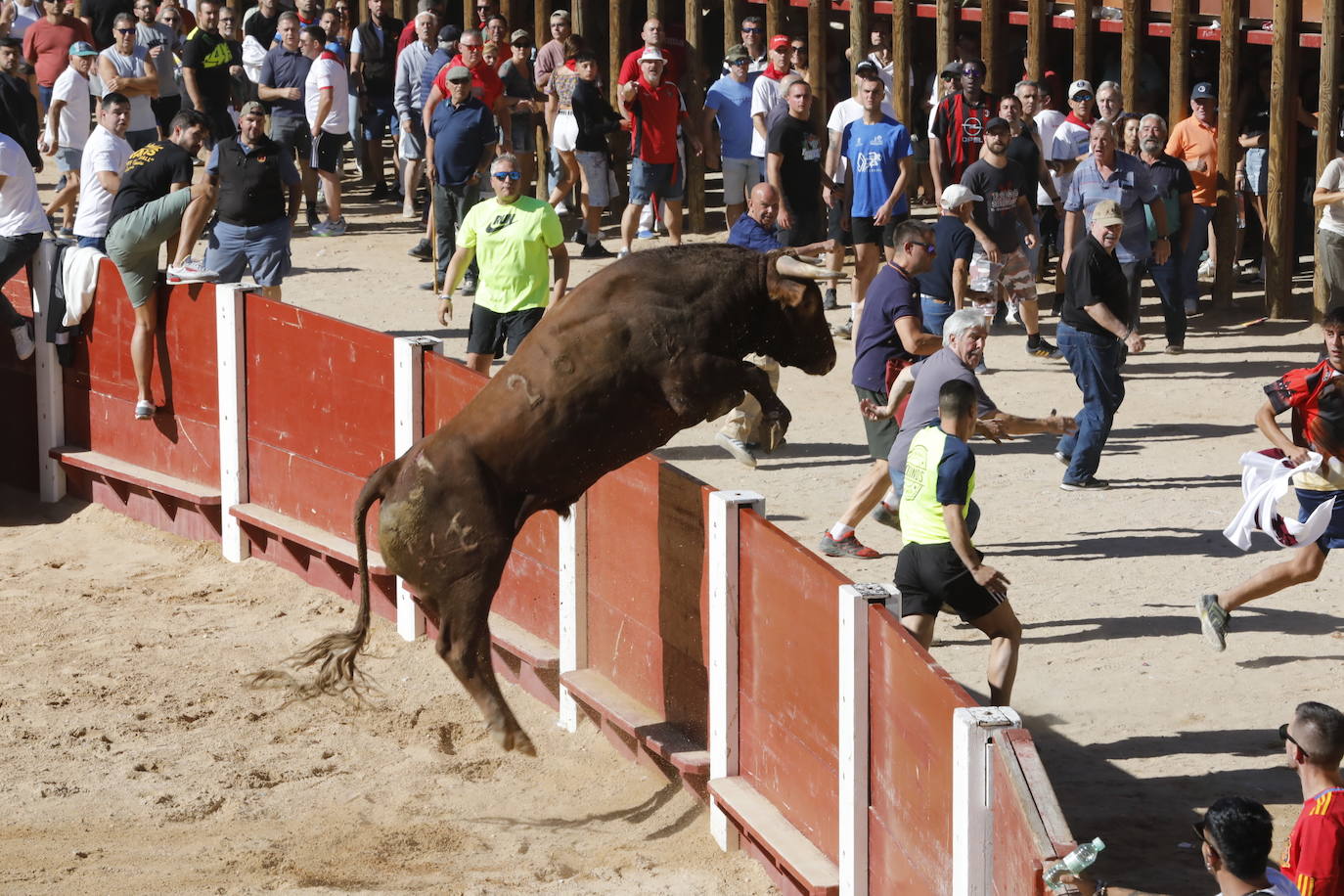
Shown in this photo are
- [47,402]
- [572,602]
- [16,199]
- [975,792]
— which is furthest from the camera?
[47,402]

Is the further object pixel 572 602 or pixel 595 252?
pixel 595 252

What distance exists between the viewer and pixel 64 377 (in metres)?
12.6

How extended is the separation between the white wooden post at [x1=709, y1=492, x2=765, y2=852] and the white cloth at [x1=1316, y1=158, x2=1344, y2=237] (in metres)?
8.65

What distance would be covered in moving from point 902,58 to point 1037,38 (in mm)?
1412

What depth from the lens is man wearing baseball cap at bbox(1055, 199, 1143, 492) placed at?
11414mm

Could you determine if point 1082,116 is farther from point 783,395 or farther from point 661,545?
point 661,545

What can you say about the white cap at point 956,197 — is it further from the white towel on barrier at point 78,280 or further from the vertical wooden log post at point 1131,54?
the white towel on barrier at point 78,280

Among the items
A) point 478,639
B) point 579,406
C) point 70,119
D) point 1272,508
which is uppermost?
point 70,119

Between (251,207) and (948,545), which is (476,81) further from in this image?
(948,545)

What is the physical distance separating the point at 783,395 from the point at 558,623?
543 cm

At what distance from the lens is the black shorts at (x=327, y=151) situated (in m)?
19.0

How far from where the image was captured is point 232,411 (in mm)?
11227

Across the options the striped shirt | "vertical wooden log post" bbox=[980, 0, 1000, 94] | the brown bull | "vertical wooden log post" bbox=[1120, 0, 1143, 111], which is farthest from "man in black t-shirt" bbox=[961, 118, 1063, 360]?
the striped shirt

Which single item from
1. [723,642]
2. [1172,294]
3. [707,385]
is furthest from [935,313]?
[707,385]
